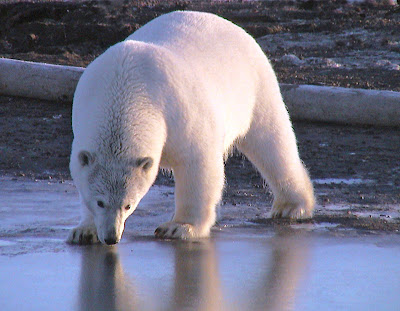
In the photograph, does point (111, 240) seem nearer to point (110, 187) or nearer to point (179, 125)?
point (110, 187)

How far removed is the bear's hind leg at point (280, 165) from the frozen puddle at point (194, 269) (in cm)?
36

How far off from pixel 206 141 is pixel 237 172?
2239 millimetres

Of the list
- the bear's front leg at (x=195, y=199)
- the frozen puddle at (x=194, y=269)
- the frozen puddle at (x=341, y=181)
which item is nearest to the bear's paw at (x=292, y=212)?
the frozen puddle at (x=194, y=269)

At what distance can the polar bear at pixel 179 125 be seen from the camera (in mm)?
4734

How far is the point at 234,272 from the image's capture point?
14.7 feet

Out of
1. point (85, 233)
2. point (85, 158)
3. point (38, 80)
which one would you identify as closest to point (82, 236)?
point (85, 233)

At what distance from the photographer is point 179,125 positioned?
508 cm

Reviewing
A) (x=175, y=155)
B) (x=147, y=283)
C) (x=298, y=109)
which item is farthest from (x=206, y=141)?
(x=298, y=109)

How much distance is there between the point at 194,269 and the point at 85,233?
0.78 meters

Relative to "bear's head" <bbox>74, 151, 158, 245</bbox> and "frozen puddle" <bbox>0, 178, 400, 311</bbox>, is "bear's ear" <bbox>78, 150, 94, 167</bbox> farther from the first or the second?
"frozen puddle" <bbox>0, 178, 400, 311</bbox>

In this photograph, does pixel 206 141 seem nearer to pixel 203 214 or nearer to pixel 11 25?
pixel 203 214

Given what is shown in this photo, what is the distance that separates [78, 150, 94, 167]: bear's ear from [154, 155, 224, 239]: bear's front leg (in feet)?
2.11

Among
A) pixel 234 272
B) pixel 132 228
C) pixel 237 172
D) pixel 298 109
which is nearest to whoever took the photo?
pixel 234 272

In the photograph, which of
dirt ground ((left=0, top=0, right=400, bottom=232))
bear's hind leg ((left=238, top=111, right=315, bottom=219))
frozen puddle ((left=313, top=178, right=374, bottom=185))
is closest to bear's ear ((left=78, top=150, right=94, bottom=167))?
dirt ground ((left=0, top=0, right=400, bottom=232))
